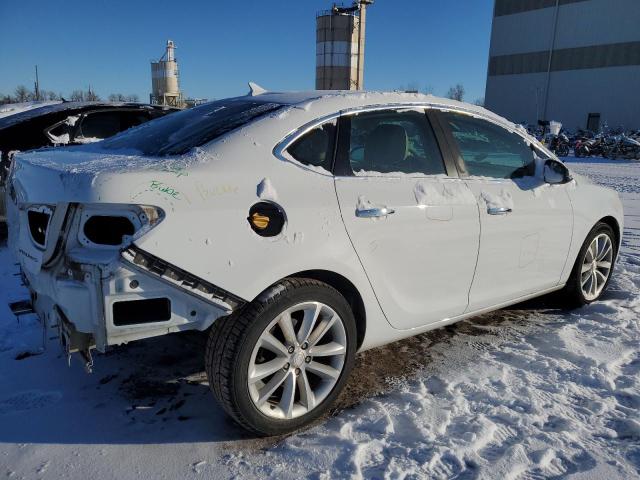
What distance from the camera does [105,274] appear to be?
199 centimetres

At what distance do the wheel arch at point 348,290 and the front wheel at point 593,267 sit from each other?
2.21 m

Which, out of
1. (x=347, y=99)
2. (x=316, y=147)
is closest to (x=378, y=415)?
(x=316, y=147)

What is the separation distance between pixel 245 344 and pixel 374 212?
89cm

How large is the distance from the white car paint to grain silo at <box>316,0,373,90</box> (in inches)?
1784

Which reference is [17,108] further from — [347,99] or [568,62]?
[568,62]

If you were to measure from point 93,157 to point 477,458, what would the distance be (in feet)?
7.32

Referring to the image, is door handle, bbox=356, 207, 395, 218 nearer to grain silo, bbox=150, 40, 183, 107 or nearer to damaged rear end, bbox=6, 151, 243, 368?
damaged rear end, bbox=6, 151, 243, 368

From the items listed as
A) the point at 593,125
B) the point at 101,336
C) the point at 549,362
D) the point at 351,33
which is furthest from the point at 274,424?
the point at 351,33

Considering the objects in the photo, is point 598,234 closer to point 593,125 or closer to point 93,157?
point 93,157

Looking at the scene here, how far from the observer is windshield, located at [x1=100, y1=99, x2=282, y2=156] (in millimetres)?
2551

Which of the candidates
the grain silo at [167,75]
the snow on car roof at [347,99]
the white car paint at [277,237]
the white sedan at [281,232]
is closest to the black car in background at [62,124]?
the white sedan at [281,232]

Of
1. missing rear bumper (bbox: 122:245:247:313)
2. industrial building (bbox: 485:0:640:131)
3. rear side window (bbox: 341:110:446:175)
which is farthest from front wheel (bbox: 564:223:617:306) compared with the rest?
industrial building (bbox: 485:0:640:131)

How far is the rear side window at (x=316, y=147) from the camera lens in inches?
98.7

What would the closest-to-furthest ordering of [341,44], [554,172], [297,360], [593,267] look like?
[297,360] → [554,172] → [593,267] → [341,44]
